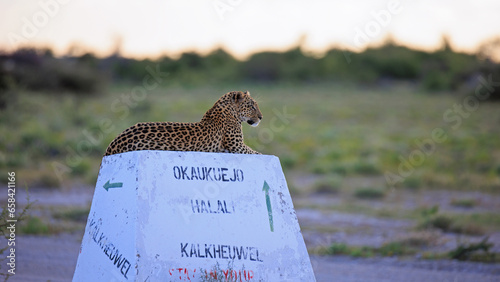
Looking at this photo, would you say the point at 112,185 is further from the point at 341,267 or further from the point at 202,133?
the point at 341,267

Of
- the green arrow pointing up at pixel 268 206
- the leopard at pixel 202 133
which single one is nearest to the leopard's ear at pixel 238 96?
the leopard at pixel 202 133

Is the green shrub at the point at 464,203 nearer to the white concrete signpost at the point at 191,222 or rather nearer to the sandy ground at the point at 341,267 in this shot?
the sandy ground at the point at 341,267

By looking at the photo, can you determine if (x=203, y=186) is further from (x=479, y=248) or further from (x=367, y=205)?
(x=367, y=205)

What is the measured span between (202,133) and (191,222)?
117cm

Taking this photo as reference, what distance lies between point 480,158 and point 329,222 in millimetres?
9484

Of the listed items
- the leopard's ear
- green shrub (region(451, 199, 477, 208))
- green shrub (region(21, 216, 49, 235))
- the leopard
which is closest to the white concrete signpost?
the leopard

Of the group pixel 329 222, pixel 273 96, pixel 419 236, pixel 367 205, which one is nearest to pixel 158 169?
pixel 419 236

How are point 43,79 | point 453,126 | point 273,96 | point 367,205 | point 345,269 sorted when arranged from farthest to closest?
point 273,96 < point 43,79 < point 453,126 < point 367,205 < point 345,269

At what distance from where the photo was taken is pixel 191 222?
5602 millimetres

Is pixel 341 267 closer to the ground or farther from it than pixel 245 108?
closer to the ground

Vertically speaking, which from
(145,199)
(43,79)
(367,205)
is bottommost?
(145,199)

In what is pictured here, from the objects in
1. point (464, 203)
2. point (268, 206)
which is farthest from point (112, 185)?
point (464, 203)

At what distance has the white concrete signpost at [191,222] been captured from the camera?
5352 millimetres

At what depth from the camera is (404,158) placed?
21469 mm
